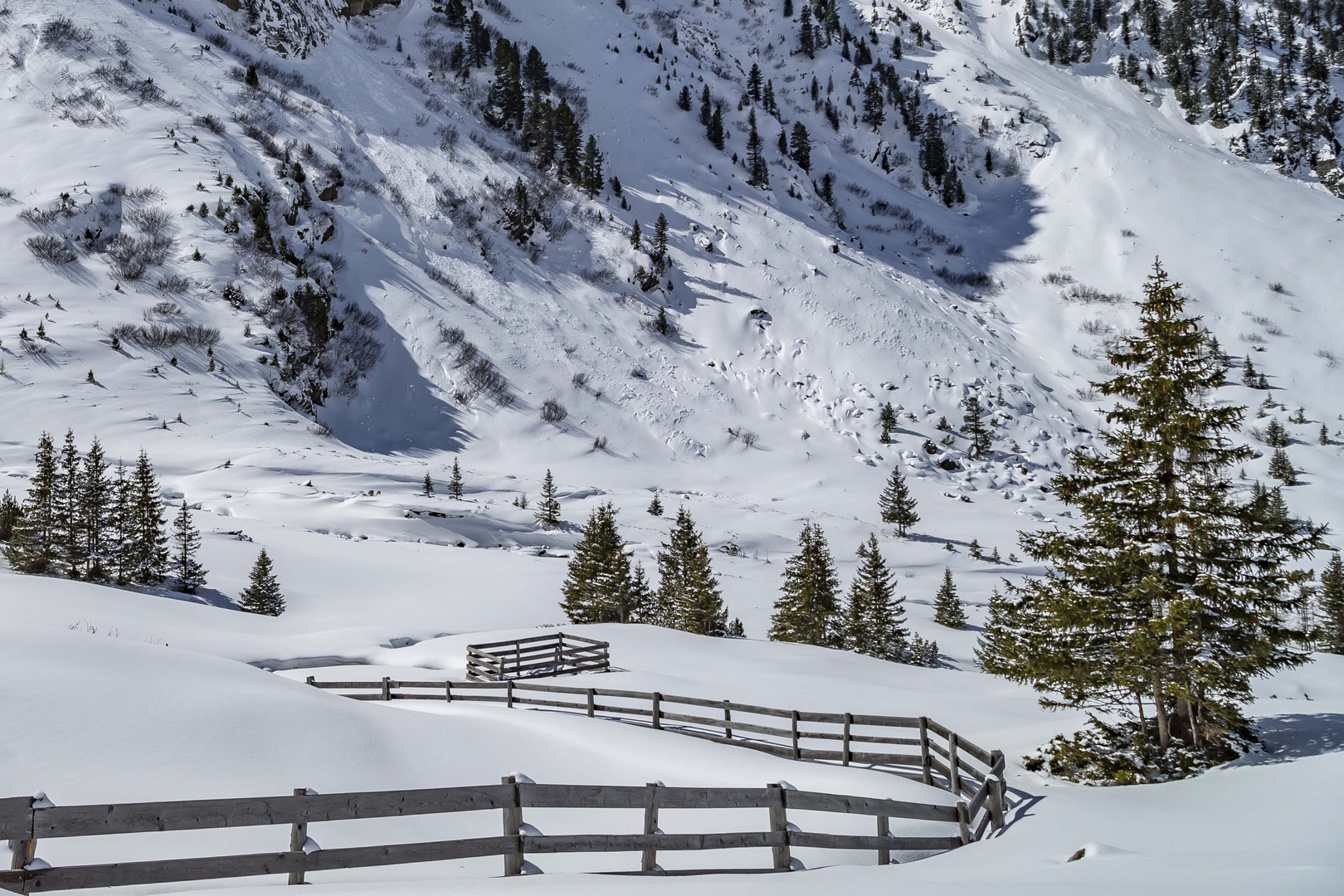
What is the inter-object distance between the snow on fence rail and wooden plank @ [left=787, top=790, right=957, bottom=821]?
0.95 metres

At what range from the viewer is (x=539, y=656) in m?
22.8

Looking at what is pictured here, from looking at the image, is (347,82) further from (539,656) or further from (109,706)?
(109,706)

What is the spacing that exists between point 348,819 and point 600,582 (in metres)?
31.3

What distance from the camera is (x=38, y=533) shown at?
32094 mm

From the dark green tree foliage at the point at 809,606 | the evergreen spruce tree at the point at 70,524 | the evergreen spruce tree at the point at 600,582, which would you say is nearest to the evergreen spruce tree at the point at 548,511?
the evergreen spruce tree at the point at 600,582

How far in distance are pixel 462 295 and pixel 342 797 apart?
8397cm

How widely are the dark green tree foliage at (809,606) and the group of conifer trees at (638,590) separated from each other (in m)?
2.54

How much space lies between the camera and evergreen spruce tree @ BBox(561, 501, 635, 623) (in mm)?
35688

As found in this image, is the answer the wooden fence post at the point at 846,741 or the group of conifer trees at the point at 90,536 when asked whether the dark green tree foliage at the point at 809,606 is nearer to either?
the wooden fence post at the point at 846,741

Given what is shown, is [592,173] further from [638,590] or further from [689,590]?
[689,590]

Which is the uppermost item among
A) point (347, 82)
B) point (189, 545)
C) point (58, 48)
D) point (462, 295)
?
point (347, 82)

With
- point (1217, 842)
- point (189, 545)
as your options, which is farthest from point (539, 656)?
point (189, 545)

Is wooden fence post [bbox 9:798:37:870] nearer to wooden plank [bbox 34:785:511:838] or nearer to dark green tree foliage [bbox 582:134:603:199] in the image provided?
wooden plank [bbox 34:785:511:838]

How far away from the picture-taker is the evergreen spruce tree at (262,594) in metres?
31.2
